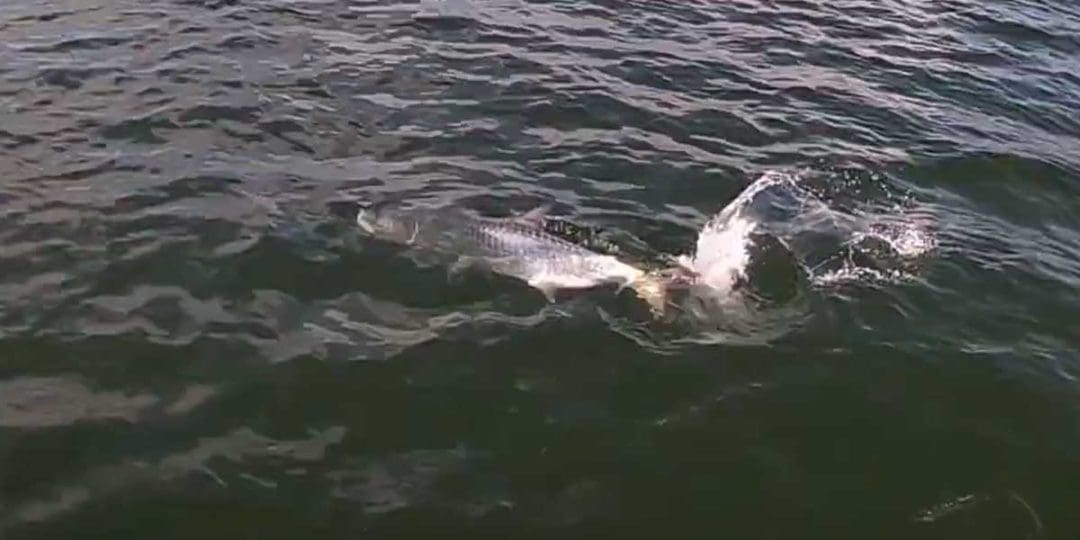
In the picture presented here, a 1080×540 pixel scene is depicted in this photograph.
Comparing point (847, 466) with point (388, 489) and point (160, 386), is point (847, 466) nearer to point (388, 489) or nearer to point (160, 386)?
point (388, 489)

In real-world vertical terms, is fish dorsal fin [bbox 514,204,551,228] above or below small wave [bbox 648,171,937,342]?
above

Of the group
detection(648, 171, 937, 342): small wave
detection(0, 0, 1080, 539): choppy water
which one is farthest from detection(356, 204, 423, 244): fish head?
detection(648, 171, 937, 342): small wave

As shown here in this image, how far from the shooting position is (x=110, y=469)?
26.8 ft

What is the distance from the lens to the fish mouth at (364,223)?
37.2 ft

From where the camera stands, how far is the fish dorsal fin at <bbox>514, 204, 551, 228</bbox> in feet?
37.5

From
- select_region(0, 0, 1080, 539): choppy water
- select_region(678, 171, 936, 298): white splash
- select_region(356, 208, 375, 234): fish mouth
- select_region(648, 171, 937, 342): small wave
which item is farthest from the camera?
select_region(356, 208, 375, 234): fish mouth

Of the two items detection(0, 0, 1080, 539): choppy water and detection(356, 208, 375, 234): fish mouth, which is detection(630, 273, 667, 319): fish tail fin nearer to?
detection(0, 0, 1080, 539): choppy water

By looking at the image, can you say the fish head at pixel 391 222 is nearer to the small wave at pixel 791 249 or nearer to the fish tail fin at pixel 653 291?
the fish tail fin at pixel 653 291

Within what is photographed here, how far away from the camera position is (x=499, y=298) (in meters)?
10.5

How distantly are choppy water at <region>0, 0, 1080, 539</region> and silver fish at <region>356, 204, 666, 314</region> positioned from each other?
0.86 feet

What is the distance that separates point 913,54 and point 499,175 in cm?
829

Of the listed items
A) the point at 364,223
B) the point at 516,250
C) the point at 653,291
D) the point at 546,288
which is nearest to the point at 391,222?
the point at 364,223

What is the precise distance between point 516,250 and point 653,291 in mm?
1340

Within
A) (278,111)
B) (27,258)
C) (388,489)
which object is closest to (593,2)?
(278,111)
